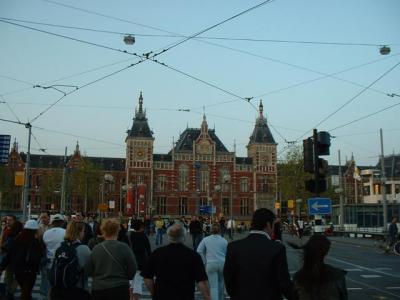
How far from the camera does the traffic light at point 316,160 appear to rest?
40.5ft

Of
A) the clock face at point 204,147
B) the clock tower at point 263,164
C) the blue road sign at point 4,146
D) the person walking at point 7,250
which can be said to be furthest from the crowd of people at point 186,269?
the clock tower at point 263,164

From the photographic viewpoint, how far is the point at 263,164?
97.8 m

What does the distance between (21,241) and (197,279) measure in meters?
4.33

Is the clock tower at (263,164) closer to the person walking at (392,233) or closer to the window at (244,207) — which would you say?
the window at (244,207)

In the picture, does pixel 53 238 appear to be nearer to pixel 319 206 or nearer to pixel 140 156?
pixel 319 206

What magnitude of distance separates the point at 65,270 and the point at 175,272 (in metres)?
1.63

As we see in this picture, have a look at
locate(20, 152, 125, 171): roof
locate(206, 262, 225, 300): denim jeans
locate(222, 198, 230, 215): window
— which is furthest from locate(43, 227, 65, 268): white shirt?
locate(20, 152, 125, 171): roof

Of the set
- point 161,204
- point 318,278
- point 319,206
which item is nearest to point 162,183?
point 161,204

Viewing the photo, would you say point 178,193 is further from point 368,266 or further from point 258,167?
point 368,266

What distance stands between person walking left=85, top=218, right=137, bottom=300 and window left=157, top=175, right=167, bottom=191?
A: 86537 mm

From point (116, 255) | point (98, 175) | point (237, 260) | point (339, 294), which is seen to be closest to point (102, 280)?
point (116, 255)

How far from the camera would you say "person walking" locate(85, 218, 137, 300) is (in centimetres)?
598

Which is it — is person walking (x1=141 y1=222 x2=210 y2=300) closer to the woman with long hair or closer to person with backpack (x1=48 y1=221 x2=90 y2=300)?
person with backpack (x1=48 y1=221 x2=90 y2=300)

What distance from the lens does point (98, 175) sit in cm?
7738
